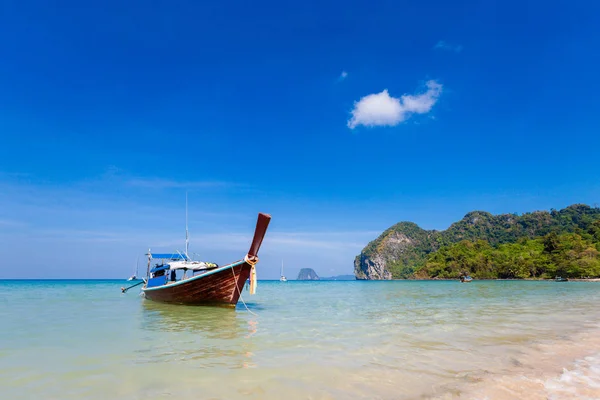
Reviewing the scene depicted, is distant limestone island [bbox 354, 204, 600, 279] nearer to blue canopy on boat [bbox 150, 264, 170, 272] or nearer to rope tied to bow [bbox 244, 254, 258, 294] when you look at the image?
rope tied to bow [bbox 244, 254, 258, 294]

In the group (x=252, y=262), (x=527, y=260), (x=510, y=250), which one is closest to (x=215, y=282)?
(x=252, y=262)

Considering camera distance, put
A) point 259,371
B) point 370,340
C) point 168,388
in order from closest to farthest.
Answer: point 168,388 → point 259,371 → point 370,340

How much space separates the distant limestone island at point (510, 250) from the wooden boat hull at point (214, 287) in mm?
95942

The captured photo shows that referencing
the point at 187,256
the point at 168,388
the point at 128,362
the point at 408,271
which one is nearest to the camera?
the point at 168,388

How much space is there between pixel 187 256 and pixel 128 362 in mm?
14476

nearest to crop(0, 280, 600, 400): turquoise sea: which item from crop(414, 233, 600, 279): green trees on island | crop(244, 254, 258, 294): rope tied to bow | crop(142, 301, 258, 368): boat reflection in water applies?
crop(142, 301, 258, 368): boat reflection in water

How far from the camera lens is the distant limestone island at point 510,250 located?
91475mm

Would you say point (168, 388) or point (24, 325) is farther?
point (24, 325)

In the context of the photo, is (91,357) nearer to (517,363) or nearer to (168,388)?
(168,388)

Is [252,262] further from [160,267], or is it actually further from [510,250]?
[510,250]

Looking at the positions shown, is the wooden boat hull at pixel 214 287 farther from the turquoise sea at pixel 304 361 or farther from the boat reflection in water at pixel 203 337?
the turquoise sea at pixel 304 361

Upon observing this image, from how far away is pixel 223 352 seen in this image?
7906mm

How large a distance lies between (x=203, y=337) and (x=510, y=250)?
125 m

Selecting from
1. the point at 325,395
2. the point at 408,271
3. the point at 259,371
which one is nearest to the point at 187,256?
the point at 259,371
